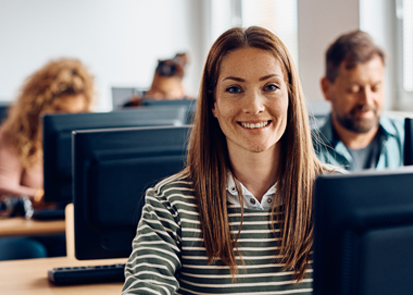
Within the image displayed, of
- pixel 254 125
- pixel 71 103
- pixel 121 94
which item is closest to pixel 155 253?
pixel 254 125

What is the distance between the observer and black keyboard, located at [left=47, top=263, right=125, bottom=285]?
1.54 m

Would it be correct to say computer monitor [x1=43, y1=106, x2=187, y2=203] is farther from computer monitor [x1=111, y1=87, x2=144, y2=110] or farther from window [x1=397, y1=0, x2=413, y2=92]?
computer monitor [x1=111, y1=87, x2=144, y2=110]

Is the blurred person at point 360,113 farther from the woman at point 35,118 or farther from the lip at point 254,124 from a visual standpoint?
the woman at point 35,118

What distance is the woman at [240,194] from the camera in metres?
1.15

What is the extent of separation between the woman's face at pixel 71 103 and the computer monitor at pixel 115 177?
1191 mm

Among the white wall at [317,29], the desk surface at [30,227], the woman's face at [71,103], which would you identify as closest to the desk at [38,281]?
the desk surface at [30,227]

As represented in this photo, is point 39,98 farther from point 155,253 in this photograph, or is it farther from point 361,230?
point 361,230

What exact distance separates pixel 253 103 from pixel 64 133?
0.89 meters

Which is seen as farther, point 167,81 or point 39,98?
point 167,81

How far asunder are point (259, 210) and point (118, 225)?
17.7 inches

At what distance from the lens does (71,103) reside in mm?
2682

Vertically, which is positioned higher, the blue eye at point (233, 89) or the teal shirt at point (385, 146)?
the blue eye at point (233, 89)

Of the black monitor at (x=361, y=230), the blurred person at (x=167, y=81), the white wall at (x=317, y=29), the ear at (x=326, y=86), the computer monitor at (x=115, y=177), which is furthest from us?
the blurred person at (x=167, y=81)

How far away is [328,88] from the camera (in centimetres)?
212
